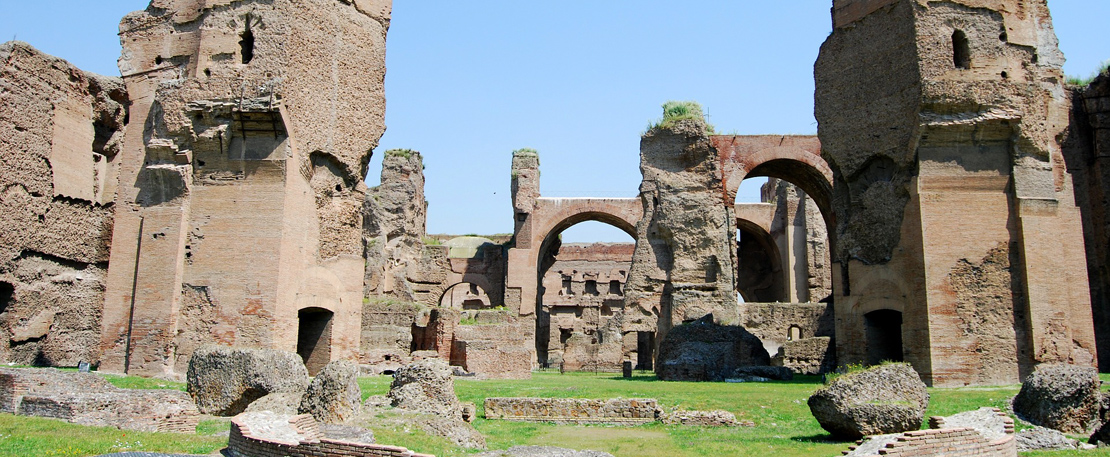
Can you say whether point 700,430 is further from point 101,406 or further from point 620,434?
point 101,406

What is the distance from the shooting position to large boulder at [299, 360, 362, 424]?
811 centimetres

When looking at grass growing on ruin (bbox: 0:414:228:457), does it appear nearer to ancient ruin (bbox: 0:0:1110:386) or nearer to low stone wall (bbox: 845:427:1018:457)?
low stone wall (bbox: 845:427:1018:457)

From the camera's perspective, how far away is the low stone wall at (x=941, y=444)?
20.5 feet

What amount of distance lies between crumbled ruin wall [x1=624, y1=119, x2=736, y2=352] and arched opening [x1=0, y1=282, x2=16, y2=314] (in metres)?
13.6

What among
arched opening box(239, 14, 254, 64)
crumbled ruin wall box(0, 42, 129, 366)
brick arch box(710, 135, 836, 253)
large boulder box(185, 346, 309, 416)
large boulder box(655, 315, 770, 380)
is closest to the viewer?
large boulder box(185, 346, 309, 416)

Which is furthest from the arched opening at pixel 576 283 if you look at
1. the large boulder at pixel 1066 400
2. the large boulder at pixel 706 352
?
the large boulder at pixel 1066 400

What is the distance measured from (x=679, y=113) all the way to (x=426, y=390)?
49.4 ft

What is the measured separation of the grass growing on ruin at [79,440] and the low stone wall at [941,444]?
532 centimetres

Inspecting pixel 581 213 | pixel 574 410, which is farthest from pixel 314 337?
pixel 581 213

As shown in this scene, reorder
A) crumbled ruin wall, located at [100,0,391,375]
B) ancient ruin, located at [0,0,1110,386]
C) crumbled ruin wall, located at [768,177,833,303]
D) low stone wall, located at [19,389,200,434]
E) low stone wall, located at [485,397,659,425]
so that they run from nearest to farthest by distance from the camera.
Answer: low stone wall, located at [19,389,200,434] → low stone wall, located at [485,397,659,425] → crumbled ruin wall, located at [100,0,391,375] → ancient ruin, located at [0,0,1110,386] → crumbled ruin wall, located at [768,177,833,303]

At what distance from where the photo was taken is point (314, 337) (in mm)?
15195

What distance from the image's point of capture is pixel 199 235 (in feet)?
46.0

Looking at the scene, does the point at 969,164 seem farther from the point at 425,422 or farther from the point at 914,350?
the point at 425,422

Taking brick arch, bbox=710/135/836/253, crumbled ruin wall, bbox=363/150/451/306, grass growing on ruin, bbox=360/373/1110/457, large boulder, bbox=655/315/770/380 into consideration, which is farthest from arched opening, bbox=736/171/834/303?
grass growing on ruin, bbox=360/373/1110/457
